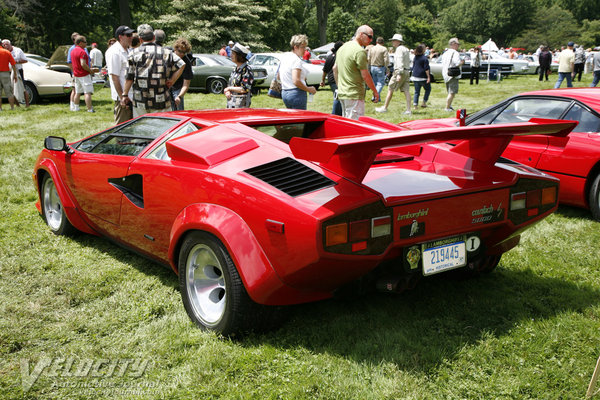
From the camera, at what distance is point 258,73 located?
1577 centimetres

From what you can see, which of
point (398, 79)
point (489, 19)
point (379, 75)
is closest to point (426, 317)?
point (398, 79)

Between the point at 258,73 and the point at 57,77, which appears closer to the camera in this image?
the point at 57,77

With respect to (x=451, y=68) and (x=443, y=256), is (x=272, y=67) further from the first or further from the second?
(x=443, y=256)

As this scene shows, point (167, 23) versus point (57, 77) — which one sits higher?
point (167, 23)

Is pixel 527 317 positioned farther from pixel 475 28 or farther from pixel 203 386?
pixel 475 28

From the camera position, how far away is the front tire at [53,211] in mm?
4695

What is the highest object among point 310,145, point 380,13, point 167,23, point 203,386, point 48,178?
point 380,13

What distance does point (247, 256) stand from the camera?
8.64 ft

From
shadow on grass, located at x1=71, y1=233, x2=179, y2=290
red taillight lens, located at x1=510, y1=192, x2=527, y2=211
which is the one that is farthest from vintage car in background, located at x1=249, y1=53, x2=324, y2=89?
red taillight lens, located at x1=510, y1=192, x2=527, y2=211

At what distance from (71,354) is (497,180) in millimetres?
2581

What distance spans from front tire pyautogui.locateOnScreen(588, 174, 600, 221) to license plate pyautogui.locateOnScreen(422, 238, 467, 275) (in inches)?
115

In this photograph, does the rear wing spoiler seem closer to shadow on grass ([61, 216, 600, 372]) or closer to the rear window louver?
the rear window louver

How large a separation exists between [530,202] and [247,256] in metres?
1.72

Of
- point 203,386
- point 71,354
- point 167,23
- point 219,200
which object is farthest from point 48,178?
point 167,23
